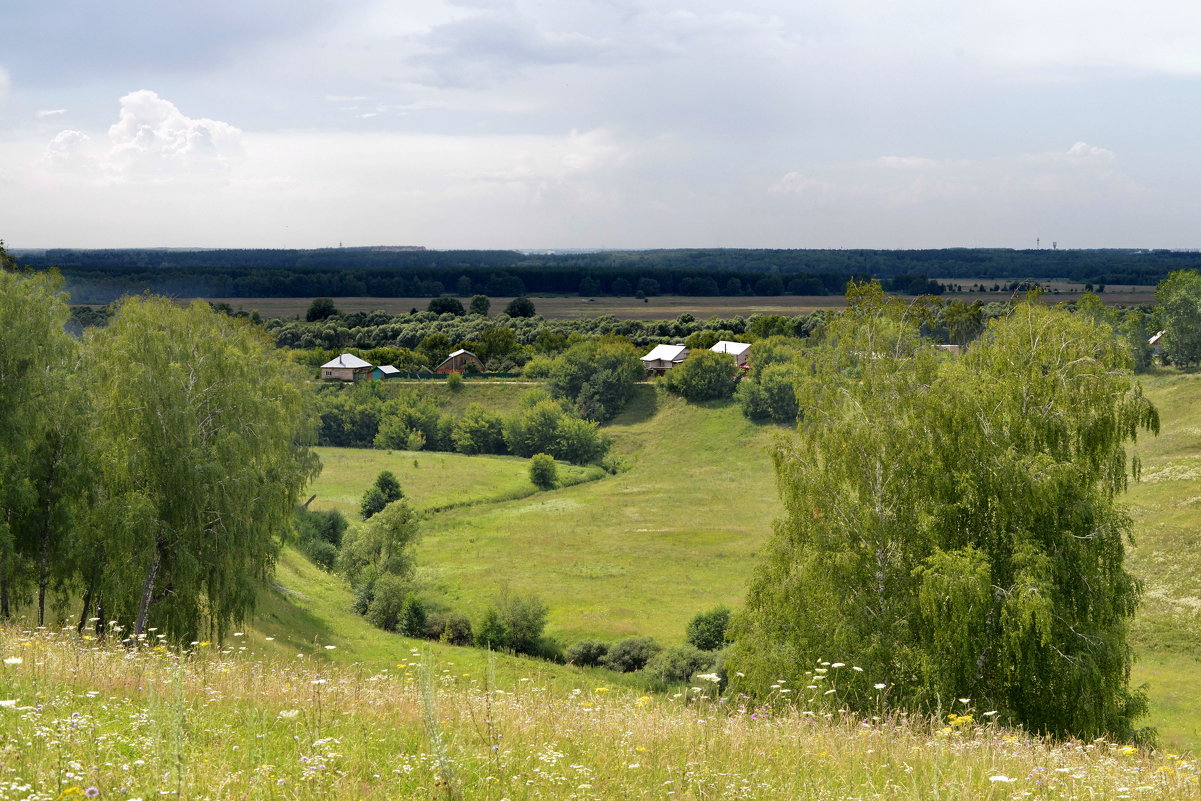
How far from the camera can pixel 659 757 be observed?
8.28 meters

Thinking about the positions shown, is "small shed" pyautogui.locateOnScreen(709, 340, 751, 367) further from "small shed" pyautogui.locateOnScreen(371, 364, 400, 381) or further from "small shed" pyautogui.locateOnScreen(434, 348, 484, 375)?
"small shed" pyautogui.locateOnScreen(371, 364, 400, 381)

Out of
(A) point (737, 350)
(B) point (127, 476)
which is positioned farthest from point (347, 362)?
(B) point (127, 476)

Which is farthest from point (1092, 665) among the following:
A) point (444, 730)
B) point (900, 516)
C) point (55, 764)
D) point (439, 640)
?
point (439, 640)

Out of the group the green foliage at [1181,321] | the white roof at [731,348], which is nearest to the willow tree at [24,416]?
the green foliage at [1181,321]

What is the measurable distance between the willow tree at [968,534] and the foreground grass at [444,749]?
8.53 meters

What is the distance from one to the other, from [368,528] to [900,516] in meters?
35.0

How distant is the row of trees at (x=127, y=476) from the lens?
24875 mm

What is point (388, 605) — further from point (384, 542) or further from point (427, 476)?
point (427, 476)

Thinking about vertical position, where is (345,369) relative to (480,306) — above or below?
below

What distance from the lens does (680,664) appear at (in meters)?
38.3

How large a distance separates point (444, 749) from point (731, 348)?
11347cm

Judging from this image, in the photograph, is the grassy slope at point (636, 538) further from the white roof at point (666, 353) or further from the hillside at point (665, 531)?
the white roof at point (666, 353)

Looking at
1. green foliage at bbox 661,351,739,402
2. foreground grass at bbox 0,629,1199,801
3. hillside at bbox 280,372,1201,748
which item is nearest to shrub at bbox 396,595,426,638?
hillside at bbox 280,372,1201,748

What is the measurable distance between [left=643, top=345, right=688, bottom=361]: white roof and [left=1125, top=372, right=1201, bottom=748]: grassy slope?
6411 cm
